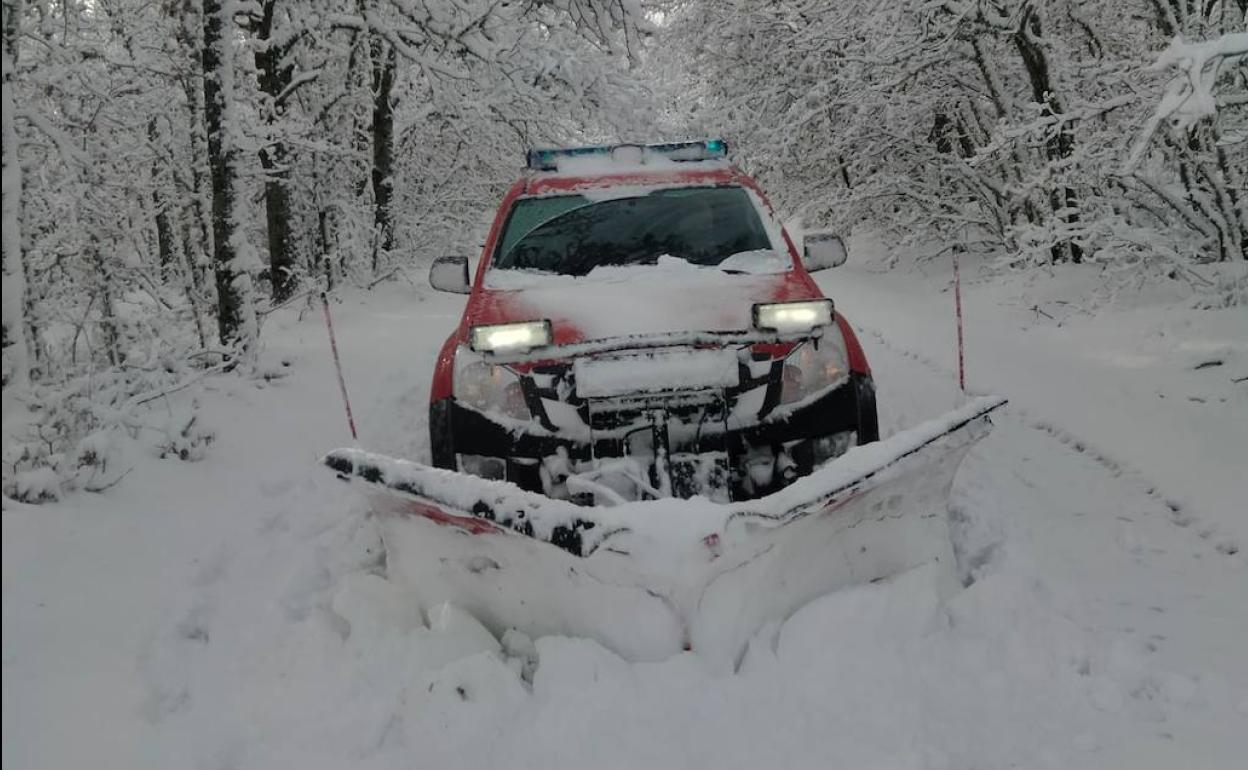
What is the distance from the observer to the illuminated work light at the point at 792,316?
3443 millimetres

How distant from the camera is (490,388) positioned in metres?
3.53

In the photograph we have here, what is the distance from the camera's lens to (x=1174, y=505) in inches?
171

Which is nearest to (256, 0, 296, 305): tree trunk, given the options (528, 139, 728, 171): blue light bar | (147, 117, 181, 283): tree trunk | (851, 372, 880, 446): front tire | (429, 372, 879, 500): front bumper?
(147, 117, 181, 283): tree trunk

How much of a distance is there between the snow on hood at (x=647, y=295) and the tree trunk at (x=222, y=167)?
13.2 ft

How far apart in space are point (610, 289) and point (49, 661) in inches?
98.1

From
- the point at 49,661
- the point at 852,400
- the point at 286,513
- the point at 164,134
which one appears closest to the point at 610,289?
the point at 852,400

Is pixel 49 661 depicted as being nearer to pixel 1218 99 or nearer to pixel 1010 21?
pixel 1218 99

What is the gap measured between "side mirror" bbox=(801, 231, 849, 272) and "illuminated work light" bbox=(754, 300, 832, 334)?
3.71ft

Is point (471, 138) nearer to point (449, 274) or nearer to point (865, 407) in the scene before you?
point (449, 274)

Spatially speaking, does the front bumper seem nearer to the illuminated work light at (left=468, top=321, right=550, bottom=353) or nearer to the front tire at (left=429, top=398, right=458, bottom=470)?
the front tire at (left=429, top=398, right=458, bottom=470)

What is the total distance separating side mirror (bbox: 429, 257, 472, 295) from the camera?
4652 millimetres

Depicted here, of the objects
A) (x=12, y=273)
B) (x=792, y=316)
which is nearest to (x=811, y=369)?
(x=792, y=316)

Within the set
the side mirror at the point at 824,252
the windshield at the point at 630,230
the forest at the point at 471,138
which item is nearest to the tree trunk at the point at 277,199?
the forest at the point at 471,138

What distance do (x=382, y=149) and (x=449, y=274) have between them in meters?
11.8
